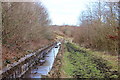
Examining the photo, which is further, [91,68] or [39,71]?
[39,71]

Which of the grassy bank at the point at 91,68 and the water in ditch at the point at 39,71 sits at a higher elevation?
the grassy bank at the point at 91,68

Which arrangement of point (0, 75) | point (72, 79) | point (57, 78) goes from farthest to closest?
point (0, 75)
point (72, 79)
point (57, 78)

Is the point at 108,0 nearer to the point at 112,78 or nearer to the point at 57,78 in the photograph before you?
the point at 112,78

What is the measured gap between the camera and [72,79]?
21.7ft

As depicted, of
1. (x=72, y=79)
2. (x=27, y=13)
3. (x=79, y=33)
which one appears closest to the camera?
(x=72, y=79)

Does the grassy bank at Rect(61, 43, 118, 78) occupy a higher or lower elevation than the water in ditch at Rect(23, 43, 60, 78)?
higher

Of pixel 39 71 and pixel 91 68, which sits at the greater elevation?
pixel 91 68

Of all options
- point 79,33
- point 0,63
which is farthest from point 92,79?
point 79,33

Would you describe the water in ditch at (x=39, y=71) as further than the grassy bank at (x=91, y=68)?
Yes

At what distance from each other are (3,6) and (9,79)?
4.93 metres

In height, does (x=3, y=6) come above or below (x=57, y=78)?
above

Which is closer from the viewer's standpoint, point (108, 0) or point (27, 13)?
point (108, 0)

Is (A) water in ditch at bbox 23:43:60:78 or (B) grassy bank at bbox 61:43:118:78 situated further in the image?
(A) water in ditch at bbox 23:43:60:78

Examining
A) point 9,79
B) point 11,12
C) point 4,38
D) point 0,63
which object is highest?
point 11,12
